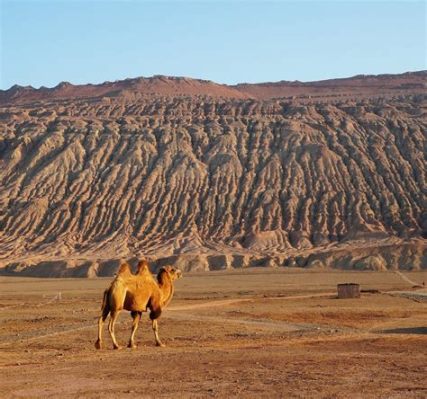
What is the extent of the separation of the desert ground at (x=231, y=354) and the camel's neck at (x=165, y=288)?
1.17 m

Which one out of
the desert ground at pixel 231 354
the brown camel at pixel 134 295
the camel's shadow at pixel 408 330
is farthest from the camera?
the camel's shadow at pixel 408 330

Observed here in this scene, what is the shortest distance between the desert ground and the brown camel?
702 millimetres

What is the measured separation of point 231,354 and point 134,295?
3290 millimetres

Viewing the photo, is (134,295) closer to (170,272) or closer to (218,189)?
(170,272)

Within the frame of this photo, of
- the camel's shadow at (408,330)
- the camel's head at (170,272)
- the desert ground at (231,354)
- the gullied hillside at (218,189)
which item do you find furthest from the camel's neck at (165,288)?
the gullied hillside at (218,189)

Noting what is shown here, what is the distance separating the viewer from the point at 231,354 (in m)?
18.4

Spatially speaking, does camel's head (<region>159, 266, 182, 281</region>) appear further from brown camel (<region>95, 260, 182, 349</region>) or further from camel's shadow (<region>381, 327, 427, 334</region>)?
camel's shadow (<region>381, 327, 427, 334</region>)

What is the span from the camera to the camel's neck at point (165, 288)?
71.7ft

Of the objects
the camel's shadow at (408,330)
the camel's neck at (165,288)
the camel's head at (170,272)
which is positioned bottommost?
the camel's shadow at (408,330)

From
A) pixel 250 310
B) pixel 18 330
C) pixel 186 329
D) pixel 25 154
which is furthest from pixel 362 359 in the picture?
pixel 25 154

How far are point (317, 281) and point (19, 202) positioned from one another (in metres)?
54.3

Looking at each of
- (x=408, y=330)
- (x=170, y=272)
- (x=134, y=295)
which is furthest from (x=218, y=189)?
(x=134, y=295)

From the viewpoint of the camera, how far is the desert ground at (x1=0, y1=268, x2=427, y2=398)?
13.5m

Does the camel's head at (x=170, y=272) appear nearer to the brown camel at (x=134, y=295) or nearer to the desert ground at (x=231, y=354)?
the brown camel at (x=134, y=295)
